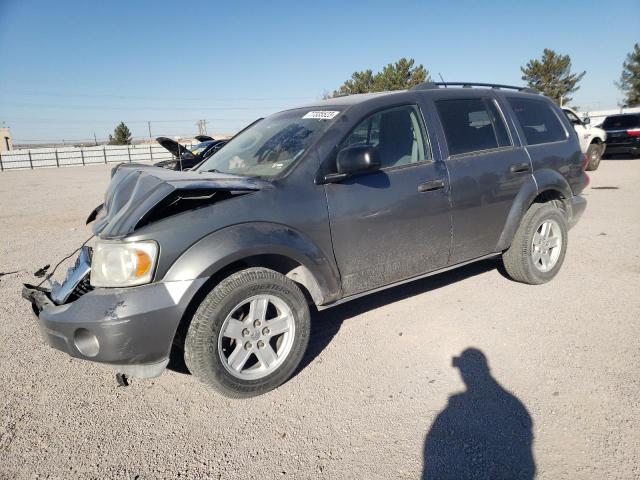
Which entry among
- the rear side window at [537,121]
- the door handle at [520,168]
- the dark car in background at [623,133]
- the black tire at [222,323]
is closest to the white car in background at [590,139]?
the dark car in background at [623,133]

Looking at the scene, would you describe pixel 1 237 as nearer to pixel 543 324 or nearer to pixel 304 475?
pixel 304 475

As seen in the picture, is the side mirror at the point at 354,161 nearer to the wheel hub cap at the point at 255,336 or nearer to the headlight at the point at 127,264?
the wheel hub cap at the point at 255,336

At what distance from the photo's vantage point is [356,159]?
10.1ft

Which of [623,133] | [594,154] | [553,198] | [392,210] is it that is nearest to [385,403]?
[392,210]

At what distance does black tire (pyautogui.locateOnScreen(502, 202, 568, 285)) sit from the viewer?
437 centimetres

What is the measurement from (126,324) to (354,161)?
1705 millimetres

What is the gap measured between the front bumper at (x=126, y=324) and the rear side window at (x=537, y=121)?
11.3 feet

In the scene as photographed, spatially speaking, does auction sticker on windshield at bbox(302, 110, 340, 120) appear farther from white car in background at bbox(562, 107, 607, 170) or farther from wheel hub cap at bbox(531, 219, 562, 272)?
white car in background at bbox(562, 107, 607, 170)

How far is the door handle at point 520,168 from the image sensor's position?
416cm

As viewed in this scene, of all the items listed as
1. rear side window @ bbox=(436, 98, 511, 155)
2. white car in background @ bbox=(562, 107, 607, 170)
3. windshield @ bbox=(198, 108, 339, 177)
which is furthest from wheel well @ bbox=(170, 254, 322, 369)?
white car in background @ bbox=(562, 107, 607, 170)

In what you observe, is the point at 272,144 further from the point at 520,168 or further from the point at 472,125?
the point at 520,168

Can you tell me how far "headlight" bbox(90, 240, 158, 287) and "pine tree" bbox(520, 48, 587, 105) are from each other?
5799 cm

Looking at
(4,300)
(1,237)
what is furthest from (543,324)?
(1,237)

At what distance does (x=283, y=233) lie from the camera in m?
2.96
